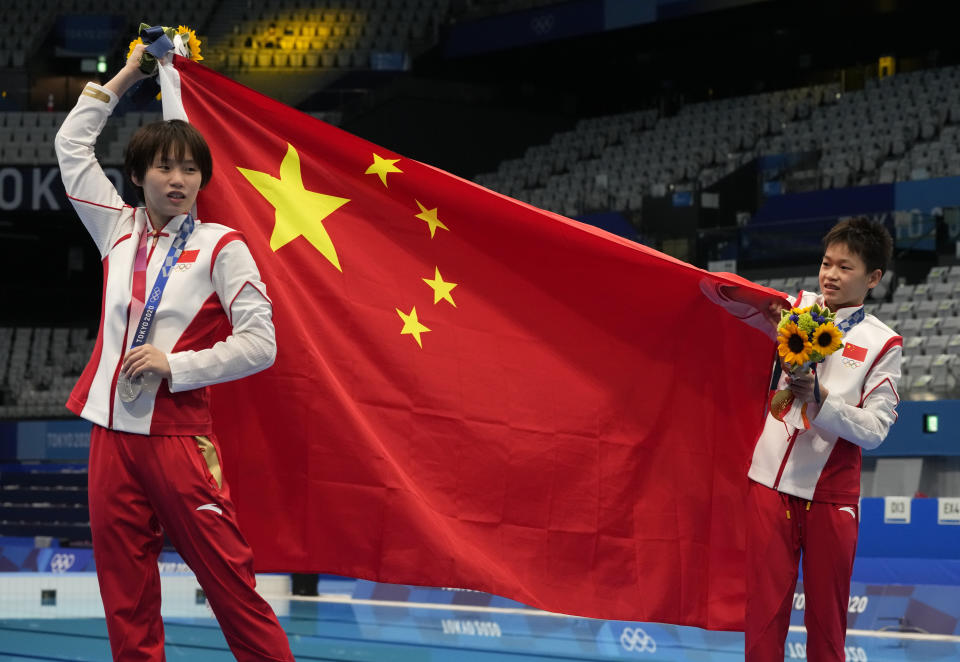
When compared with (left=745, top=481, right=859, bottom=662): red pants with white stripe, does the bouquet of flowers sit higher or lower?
higher

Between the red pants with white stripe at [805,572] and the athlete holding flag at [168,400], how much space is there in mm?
1359

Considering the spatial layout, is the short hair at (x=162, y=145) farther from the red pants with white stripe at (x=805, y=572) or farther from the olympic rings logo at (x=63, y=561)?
the olympic rings logo at (x=63, y=561)

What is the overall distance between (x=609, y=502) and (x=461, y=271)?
90cm

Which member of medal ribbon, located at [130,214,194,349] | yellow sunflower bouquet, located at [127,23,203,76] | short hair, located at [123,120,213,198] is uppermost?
yellow sunflower bouquet, located at [127,23,203,76]

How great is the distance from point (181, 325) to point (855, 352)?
187 centimetres

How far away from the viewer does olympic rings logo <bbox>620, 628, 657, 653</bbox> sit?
6.43m

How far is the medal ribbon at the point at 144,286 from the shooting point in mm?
2725

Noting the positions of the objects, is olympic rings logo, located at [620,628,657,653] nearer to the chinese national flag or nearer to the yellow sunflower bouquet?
the chinese national flag

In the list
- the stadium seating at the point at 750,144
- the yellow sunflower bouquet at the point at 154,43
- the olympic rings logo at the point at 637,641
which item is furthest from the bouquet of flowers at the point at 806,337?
the stadium seating at the point at 750,144

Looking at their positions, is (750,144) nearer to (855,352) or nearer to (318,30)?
(318,30)

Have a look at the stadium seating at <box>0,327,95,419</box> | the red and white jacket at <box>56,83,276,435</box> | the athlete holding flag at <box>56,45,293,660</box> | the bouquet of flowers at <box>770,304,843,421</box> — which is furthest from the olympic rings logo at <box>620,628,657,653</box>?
the stadium seating at <box>0,327,95,419</box>

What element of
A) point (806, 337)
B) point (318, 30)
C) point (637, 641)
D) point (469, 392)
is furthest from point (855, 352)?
point (318, 30)

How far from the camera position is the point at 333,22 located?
2045cm

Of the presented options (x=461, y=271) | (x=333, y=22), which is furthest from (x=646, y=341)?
(x=333, y=22)
